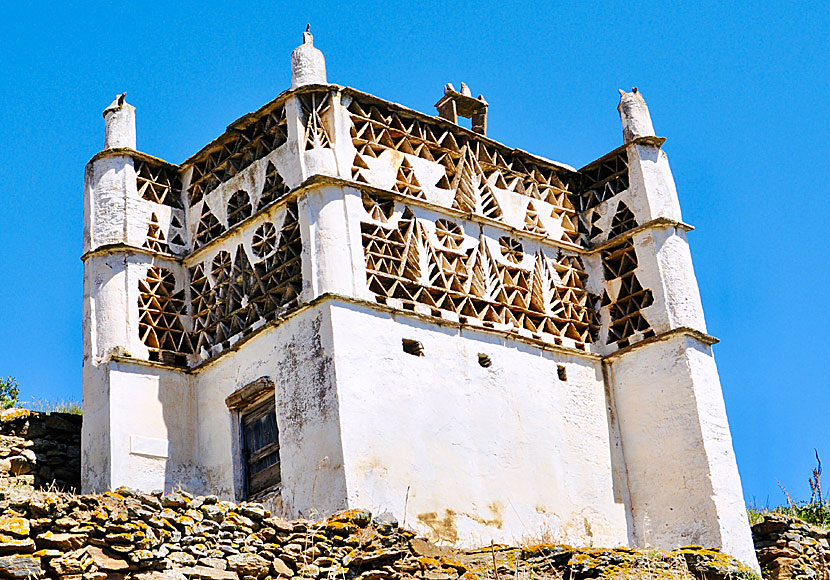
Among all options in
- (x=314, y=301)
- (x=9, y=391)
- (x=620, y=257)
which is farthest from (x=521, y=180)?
(x=9, y=391)

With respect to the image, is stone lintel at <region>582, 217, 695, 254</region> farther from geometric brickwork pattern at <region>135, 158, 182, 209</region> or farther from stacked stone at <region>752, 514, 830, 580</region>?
geometric brickwork pattern at <region>135, 158, 182, 209</region>

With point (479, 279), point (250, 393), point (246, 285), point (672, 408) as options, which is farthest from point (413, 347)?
point (672, 408)

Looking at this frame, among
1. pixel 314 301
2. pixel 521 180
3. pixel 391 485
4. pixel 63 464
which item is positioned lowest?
pixel 391 485

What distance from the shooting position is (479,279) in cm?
2614

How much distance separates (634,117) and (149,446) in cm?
1234

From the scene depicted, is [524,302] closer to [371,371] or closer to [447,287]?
[447,287]

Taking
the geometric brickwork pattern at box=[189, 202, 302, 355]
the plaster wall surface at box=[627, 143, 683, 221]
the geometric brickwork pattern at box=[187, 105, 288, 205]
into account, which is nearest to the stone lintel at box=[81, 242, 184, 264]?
the geometric brickwork pattern at box=[189, 202, 302, 355]

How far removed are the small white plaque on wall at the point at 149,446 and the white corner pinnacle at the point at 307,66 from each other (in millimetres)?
7047

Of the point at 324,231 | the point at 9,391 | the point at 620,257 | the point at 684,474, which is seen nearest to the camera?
the point at 324,231

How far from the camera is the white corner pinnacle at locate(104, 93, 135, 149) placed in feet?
89.0

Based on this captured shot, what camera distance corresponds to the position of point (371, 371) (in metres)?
23.2

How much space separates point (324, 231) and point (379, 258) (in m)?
1.20

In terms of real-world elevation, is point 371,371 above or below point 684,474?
above

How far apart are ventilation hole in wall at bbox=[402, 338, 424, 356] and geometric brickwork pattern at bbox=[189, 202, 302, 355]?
2.11 metres
